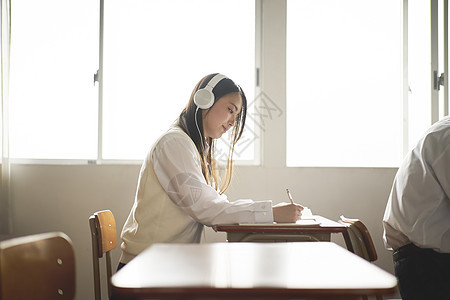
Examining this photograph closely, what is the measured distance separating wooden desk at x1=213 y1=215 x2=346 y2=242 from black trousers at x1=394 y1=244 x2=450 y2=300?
0.27 meters

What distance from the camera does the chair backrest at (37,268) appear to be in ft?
2.79

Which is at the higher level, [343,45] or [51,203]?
[343,45]

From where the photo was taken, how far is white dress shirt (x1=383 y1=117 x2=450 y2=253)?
1.53 metres

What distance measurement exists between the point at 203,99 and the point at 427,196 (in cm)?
103

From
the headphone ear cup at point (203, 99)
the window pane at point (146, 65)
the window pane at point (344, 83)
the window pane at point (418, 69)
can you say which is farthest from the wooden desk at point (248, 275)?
the window pane at point (418, 69)

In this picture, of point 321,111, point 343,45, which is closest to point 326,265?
point 321,111

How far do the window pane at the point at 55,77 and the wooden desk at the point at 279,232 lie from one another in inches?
63.7

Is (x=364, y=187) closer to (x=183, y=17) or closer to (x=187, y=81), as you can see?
(x=187, y=81)

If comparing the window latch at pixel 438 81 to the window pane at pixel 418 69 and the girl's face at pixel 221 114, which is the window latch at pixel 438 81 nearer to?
the window pane at pixel 418 69

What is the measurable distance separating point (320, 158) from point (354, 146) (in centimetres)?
28

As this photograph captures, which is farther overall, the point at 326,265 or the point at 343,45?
the point at 343,45

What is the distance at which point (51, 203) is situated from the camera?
2.82 m

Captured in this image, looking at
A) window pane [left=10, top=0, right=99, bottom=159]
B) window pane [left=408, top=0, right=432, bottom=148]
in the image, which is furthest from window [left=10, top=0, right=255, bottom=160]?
window pane [left=408, top=0, right=432, bottom=148]

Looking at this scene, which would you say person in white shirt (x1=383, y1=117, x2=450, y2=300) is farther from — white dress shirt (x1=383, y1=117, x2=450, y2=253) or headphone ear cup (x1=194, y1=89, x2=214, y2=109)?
headphone ear cup (x1=194, y1=89, x2=214, y2=109)
